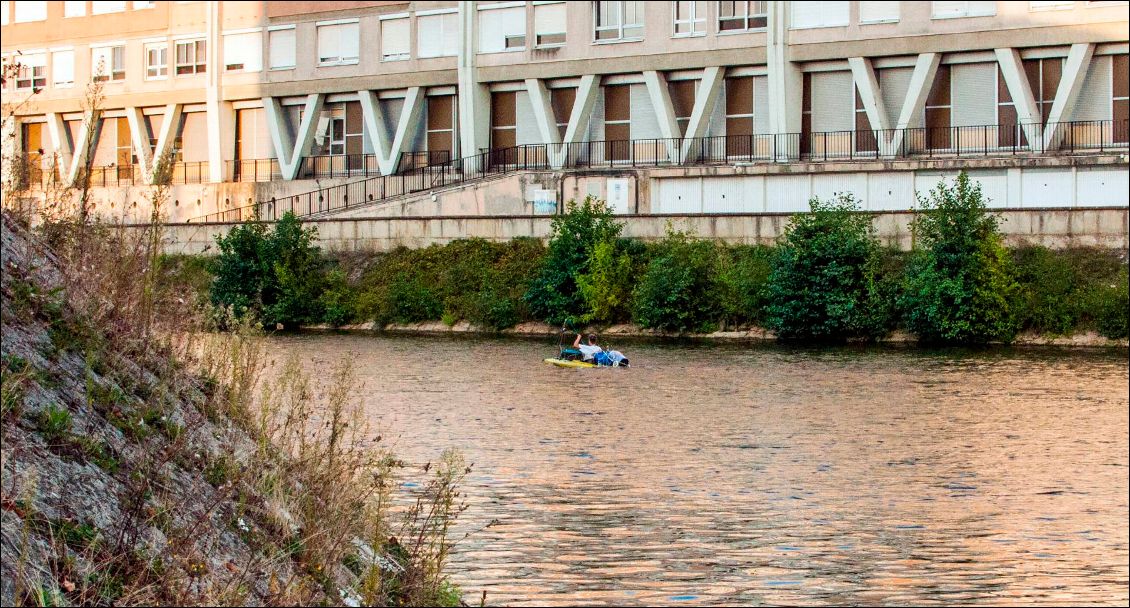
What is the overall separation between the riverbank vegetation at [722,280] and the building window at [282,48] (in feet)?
61.0

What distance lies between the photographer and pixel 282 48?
78.4 metres

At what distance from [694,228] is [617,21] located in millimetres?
15885

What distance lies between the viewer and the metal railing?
59.2 m

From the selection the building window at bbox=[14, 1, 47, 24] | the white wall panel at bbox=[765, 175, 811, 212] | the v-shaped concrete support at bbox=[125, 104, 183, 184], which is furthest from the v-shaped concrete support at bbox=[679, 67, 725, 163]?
the building window at bbox=[14, 1, 47, 24]

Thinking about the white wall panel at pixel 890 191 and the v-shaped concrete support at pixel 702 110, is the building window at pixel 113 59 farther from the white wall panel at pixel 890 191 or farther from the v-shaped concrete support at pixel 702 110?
the white wall panel at pixel 890 191

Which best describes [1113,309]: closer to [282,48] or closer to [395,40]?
[395,40]

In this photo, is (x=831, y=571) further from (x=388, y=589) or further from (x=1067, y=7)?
(x=1067, y=7)

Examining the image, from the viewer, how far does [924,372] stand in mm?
40969

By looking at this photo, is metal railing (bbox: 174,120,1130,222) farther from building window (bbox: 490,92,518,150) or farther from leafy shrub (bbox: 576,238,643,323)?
leafy shrub (bbox: 576,238,643,323)

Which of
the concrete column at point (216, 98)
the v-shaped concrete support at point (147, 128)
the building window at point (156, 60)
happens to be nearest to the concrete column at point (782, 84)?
the concrete column at point (216, 98)

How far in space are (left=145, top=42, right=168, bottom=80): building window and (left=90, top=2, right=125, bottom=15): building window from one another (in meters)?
3.27

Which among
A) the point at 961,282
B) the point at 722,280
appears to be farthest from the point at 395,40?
the point at 961,282

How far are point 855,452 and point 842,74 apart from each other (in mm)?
39966

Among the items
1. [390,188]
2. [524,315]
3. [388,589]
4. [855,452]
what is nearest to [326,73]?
[390,188]
